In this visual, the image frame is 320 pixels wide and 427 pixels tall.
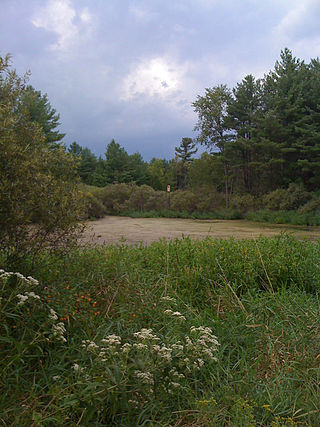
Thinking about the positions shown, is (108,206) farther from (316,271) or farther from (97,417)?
(97,417)

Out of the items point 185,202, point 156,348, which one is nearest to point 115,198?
point 185,202

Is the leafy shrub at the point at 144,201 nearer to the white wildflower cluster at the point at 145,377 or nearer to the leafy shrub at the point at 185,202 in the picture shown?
the leafy shrub at the point at 185,202

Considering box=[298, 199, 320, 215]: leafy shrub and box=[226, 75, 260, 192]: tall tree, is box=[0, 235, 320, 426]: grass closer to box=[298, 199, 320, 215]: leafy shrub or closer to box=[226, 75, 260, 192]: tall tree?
box=[298, 199, 320, 215]: leafy shrub

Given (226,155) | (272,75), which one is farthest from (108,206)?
(272,75)

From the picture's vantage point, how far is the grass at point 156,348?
4.58ft

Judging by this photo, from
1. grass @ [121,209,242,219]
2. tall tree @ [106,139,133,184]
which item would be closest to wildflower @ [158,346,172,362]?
grass @ [121,209,242,219]

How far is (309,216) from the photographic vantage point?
37.8 ft

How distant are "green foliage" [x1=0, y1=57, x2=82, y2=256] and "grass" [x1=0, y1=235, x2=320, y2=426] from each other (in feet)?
0.74

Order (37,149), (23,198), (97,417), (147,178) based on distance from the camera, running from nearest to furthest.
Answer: (97,417) → (23,198) → (37,149) → (147,178)

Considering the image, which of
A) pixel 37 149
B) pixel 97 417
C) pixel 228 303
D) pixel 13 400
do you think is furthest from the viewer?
pixel 228 303

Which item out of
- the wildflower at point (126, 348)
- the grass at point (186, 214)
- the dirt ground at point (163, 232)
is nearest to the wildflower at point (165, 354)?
the wildflower at point (126, 348)

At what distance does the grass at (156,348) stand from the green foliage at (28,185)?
0.74 ft

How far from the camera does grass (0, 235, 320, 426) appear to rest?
4.58 feet

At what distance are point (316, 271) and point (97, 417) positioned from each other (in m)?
2.58
